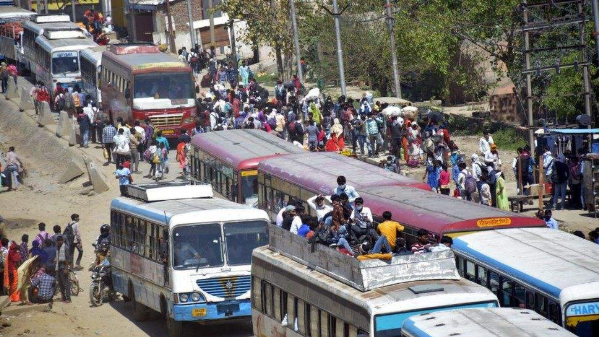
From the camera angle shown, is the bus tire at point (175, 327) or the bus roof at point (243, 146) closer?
the bus tire at point (175, 327)

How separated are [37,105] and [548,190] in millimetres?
28885

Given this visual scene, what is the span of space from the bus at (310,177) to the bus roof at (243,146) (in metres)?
0.87

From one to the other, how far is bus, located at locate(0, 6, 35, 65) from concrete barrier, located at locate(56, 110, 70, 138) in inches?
668

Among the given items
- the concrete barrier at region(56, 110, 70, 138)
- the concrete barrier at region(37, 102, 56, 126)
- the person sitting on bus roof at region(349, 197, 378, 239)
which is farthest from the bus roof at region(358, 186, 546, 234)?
the concrete barrier at region(37, 102, 56, 126)

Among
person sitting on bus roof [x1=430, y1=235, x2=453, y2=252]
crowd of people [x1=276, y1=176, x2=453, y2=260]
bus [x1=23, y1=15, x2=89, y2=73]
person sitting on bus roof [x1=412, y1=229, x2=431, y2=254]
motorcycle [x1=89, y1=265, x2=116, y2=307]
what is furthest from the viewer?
bus [x1=23, y1=15, x2=89, y2=73]

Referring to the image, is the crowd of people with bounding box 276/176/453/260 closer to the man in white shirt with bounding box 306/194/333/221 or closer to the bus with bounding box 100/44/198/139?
the man in white shirt with bounding box 306/194/333/221

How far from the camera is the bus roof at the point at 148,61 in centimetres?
4394

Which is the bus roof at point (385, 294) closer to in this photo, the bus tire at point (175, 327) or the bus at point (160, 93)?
the bus tire at point (175, 327)

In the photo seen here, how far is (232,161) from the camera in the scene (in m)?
30.0

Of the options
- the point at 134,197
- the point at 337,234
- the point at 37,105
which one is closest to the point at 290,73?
the point at 37,105

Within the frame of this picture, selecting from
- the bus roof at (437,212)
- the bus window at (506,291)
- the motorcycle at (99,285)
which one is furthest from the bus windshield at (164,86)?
the bus window at (506,291)

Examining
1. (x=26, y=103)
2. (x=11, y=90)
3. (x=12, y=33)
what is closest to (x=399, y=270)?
(x=26, y=103)

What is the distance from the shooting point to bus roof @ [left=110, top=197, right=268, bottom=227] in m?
22.6

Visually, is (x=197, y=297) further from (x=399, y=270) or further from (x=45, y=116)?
(x=45, y=116)
